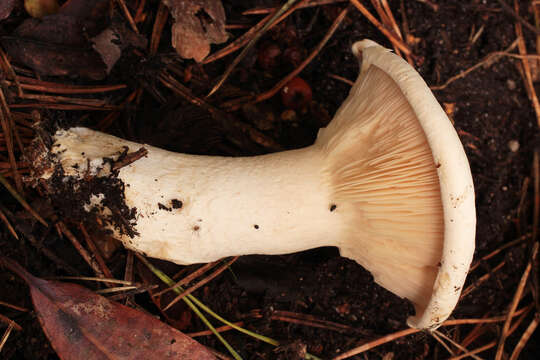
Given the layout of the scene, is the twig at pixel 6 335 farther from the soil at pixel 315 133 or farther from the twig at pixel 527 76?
the twig at pixel 527 76

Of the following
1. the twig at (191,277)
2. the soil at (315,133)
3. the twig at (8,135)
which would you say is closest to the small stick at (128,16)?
the soil at (315,133)

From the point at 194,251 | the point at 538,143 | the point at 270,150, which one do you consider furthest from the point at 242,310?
the point at 538,143

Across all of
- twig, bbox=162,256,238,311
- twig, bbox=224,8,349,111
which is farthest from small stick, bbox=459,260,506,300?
twig, bbox=224,8,349,111

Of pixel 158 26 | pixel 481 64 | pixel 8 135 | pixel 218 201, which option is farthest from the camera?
pixel 481 64

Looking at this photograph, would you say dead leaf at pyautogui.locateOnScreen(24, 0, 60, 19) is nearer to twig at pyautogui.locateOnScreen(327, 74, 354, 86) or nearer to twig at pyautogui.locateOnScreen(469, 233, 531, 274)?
twig at pyautogui.locateOnScreen(327, 74, 354, 86)

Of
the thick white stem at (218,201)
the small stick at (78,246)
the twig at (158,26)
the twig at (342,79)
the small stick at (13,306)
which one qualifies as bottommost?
the small stick at (13,306)

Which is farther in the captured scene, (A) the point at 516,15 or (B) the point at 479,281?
(A) the point at 516,15

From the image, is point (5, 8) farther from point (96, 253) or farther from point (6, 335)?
point (6, 335)

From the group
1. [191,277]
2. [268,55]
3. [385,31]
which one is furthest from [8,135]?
[385,31]
